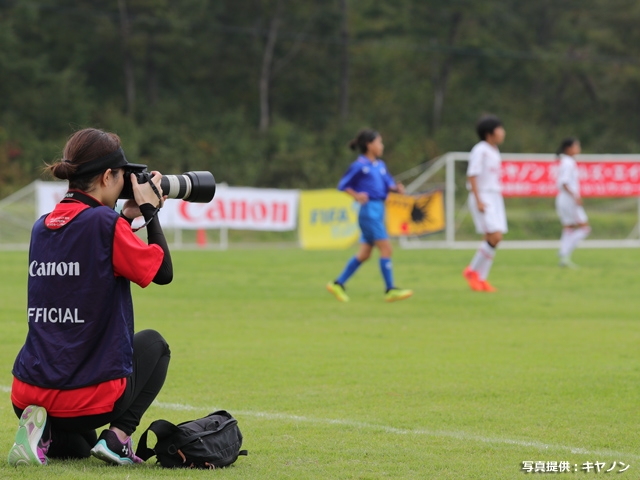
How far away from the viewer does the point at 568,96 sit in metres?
62.7

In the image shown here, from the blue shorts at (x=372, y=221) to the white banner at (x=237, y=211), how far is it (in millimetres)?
12757

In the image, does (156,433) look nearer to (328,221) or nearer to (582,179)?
(328,221)

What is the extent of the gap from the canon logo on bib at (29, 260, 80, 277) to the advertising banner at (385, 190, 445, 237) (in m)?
20.3

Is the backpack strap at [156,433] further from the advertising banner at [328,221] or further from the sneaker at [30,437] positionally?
the advertising banner at [328,221]

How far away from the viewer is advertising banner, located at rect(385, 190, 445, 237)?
2464cm

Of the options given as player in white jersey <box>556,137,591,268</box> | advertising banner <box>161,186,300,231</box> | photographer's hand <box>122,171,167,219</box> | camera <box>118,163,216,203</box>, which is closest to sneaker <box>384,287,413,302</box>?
player in white jersey <box>556,137,591,268</box>

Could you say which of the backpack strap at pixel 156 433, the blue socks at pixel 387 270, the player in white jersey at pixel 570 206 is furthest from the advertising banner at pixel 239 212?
the backpack strap at pixel 156 433

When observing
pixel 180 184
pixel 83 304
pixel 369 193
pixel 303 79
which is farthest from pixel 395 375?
pixel 303 79

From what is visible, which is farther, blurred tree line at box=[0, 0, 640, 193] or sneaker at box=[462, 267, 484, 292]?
blurred tree line at box=[0, 0, 640, 193]

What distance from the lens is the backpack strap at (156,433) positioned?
4461 mm

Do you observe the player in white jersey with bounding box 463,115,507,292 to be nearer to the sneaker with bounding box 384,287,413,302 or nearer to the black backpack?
the sneaker with bounding box 384,287,413,302

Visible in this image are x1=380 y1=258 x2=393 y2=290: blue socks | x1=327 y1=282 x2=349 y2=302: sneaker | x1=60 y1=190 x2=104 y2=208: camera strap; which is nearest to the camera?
x1=60 y1=190 x2=104 y2=208: camera strap

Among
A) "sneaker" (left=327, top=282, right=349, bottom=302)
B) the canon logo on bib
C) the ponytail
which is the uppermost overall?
the ponytail

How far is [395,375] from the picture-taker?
7.20 meters
